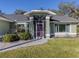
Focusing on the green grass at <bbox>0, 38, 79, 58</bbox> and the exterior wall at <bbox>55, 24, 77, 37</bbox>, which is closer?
the green grass at <bbox>0, 38, 79, 58</bbox>

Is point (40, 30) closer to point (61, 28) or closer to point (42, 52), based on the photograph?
point (61, 28)

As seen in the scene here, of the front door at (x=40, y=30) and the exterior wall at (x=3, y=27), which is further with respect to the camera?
the front door at (x=40, y=30)

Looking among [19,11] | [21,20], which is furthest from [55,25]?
[19,11]

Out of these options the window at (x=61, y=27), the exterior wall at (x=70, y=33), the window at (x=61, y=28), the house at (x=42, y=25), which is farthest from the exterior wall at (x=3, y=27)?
the window at (x=61, y=27)

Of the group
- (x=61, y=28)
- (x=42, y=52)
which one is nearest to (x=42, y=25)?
(x=61, y=28)

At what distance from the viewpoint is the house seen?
29328 millimetres

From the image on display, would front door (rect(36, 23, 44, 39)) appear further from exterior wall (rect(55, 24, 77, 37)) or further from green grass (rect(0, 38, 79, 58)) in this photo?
green grass (rect(0, 38, 79, 58))

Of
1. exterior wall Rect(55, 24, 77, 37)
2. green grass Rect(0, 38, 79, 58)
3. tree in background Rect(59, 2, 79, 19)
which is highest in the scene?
tree in background Rect(59, 2, 79, 19)

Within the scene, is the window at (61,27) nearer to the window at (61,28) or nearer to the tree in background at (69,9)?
the window at (61,28)

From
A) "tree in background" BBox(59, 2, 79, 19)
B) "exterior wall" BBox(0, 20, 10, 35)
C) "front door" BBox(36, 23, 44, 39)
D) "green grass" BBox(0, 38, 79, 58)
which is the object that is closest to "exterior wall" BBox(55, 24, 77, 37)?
"front door" BBox(36, 23, 44, 39)

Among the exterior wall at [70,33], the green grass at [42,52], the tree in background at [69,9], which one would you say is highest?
the tree in background at [69,9]

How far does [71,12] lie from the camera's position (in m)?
64.4

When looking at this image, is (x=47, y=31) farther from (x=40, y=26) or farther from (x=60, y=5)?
(x=60, y=5)

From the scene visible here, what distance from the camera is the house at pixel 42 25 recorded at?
2933 cm
